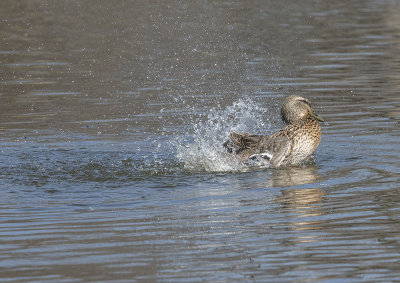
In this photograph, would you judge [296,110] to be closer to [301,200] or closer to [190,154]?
[190,154]

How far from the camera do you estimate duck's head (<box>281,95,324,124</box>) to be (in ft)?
35.9

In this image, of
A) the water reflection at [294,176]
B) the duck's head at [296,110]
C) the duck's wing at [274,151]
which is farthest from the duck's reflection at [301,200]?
the duck's head at [296,110]

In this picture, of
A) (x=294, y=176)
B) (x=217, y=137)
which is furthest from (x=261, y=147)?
(x=217, y=137)

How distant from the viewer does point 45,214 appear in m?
8.13

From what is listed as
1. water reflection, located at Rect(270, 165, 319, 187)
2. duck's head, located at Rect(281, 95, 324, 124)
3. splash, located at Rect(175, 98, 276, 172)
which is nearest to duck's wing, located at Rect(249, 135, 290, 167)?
water reflection, located at Rect(270, 165, 319, 187)

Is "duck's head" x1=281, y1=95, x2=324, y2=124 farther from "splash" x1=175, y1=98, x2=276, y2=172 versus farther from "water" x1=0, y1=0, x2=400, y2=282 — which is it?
"splash" x1=175, y1=98, x2=276, y2=172

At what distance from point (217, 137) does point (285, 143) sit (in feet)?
5.48

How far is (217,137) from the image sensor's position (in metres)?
11.9

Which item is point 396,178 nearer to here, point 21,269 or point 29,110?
point 21,269

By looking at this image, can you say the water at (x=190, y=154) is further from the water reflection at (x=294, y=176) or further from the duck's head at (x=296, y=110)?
the duck's head at (x=296, y=110)

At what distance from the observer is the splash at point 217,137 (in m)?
10.2

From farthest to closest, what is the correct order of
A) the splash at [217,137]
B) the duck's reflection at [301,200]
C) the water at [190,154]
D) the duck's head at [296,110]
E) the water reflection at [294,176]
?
the duck's head at [296,110], the splash at [217,137], the water reflection at [294,176], the duck's reflection at [301,200], the water at [190,154]

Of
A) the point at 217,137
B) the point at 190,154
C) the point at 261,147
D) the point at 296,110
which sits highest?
the point at 296,110

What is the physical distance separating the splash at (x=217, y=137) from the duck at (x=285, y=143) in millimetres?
177
